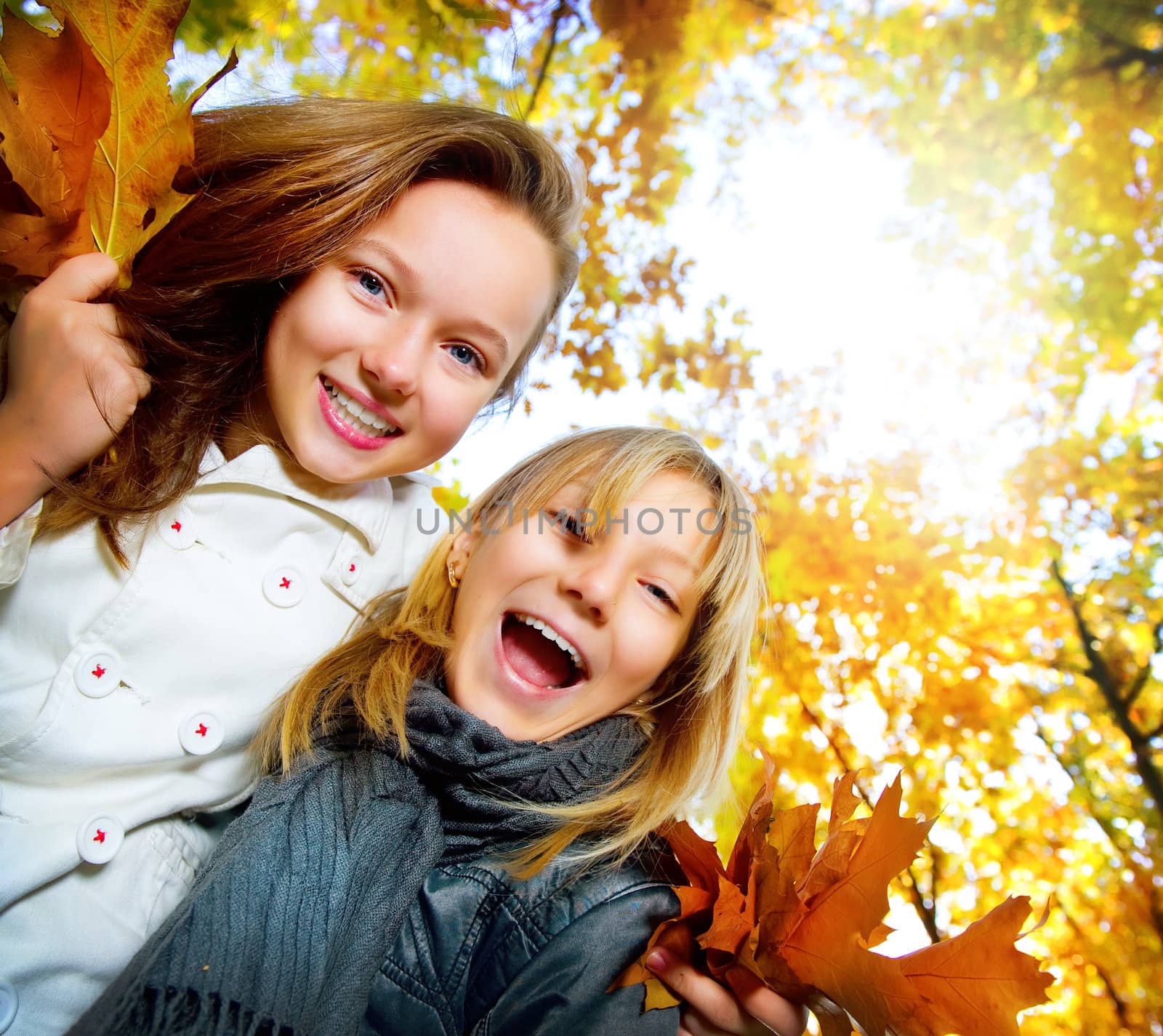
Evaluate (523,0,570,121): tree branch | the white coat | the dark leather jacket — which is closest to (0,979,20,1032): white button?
the white coat

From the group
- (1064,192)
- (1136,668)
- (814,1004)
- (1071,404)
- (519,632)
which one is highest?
(1064,192)

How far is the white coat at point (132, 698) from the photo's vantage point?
98 centimetres

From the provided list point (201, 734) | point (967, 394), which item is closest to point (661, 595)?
point (201, 734)

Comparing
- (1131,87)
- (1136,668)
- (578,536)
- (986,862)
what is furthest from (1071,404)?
(578,536)

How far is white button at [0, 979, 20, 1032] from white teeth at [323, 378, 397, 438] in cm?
86

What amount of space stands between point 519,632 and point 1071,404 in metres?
2.34

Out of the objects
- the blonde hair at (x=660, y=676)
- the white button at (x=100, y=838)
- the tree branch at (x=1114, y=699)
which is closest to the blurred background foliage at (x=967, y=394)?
the tree branch at (x=1114, y=699)

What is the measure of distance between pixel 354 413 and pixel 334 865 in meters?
0.66

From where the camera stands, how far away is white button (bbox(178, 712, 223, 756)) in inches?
41.6

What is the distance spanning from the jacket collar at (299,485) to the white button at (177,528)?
5cm

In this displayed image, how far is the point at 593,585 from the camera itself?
3.67 feet

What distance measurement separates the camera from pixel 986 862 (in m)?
2.45

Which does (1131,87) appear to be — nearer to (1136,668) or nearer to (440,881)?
(1136,668)

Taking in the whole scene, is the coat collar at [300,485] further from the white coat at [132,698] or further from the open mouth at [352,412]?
the open mouth at [352,412]
